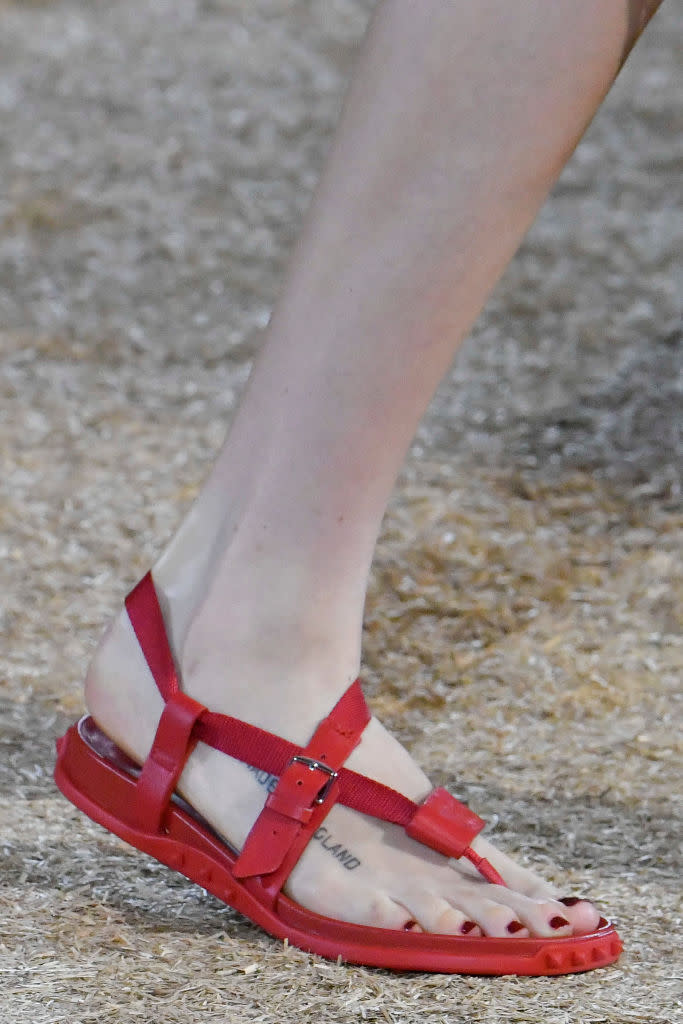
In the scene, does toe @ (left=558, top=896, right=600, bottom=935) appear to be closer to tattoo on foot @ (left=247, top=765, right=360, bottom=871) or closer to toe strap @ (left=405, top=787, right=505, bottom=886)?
toe strap @ (left=405, top=787, right=505, bottom=886)

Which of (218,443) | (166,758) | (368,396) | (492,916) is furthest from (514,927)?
(218,443)

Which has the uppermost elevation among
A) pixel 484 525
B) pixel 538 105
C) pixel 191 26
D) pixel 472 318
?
pixel 191 26

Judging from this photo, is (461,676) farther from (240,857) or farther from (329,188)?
(329,188)

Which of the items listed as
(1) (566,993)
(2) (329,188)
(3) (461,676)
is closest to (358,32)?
(3) (461,676)

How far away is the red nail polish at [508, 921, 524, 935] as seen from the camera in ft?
3.10

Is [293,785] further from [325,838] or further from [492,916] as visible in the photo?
[492,916]

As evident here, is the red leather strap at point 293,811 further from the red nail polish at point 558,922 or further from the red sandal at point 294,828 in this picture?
the red nail polish at point 558,922

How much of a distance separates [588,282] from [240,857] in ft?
6.66

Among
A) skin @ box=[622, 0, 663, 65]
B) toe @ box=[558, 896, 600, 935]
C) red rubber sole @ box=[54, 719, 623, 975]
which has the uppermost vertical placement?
skin @ box=[622, 0, 663, 65]

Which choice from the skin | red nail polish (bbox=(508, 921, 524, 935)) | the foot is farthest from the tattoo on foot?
the skin

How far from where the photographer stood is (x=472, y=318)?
0.97 metres

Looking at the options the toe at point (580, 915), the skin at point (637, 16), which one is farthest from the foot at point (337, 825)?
the skin at point (637, 16)

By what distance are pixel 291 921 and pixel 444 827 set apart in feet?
0.43

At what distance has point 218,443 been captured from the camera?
2145mm
